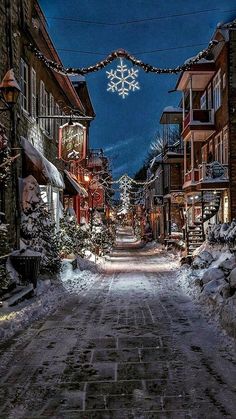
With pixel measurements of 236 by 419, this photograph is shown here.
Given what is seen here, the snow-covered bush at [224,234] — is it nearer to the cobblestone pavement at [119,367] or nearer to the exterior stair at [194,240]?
the exterior stair at [194,240]

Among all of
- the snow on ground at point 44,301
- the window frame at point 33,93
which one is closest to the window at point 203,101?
the window frame at point 33,93

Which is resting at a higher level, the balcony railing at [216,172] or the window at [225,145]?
the window at [225,145]

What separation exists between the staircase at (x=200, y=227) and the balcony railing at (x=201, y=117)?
13.7 feet

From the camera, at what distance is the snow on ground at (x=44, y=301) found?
31.0 feet

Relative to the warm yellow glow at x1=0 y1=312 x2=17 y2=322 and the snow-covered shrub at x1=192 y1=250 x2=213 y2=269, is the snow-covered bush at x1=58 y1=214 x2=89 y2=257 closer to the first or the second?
the snow-covered shrub at x1=192 y1=250 x2=213 y2=269

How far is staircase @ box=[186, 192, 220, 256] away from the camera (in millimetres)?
26344

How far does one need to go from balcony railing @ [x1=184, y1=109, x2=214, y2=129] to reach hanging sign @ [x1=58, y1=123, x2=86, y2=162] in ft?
34.5

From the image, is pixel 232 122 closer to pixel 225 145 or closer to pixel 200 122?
pixel 225 145

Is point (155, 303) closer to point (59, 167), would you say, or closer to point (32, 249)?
point (32, 249)

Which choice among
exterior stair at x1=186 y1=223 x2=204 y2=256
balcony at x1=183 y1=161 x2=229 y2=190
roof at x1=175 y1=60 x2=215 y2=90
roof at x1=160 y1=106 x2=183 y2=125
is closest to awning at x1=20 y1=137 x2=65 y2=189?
exterior stair at x1=186 y1=223 x2=204 y2=256

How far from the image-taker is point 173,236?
3719 centimetres

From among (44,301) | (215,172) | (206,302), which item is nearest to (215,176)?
(215,172)

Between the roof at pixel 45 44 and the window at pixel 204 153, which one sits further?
the window at pixel 204 153

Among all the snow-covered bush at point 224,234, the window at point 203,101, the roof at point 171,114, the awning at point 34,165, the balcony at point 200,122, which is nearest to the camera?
the awning at point 34,165
